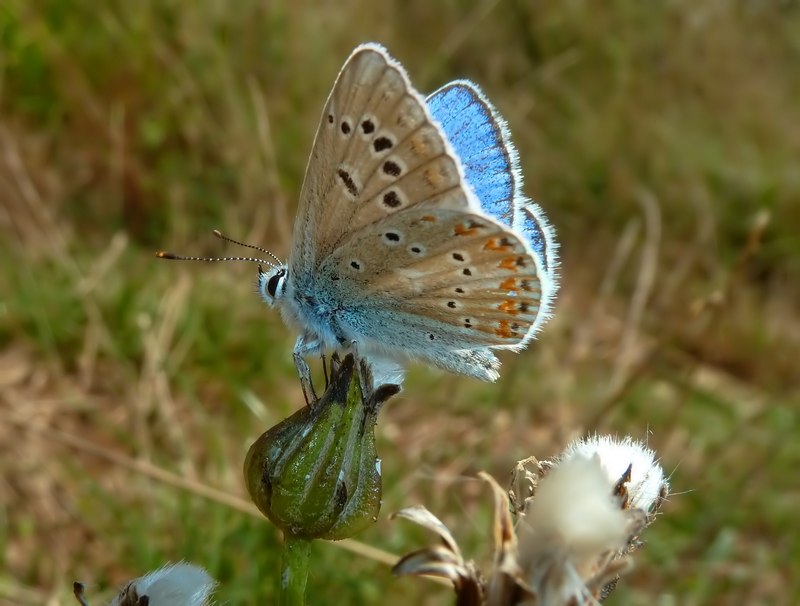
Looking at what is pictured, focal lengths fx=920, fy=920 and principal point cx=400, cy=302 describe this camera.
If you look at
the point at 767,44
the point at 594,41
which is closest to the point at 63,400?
the point at 594,41

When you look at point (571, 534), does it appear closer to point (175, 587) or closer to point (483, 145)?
point (175, 587)

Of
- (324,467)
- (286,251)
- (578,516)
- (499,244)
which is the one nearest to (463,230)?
(499,244)

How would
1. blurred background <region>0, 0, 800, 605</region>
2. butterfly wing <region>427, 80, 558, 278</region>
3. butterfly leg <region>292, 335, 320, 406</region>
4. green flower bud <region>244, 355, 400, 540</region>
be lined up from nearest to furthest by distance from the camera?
1. green flower bud <region>244, 355, 400, 540</region>
2. butterfly leg <region>292, 335, 320, 406</region>
3. butterfly wing <region>427, 80, 558, 278</region>
4. blurred background <region>0, 0, 800, 605</region>

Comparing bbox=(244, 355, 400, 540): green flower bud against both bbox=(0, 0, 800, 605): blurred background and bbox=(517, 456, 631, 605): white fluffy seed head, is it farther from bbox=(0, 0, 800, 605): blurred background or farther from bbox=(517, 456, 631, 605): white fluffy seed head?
bbox=(0, 0, 800, 605): blurred background

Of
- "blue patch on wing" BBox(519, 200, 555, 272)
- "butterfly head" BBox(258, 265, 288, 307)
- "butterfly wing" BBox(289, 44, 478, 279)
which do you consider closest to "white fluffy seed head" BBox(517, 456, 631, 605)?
"butterfly wing" BBox(289, 44, 478, 279)

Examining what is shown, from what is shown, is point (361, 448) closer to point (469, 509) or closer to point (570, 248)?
point (469, 509)
